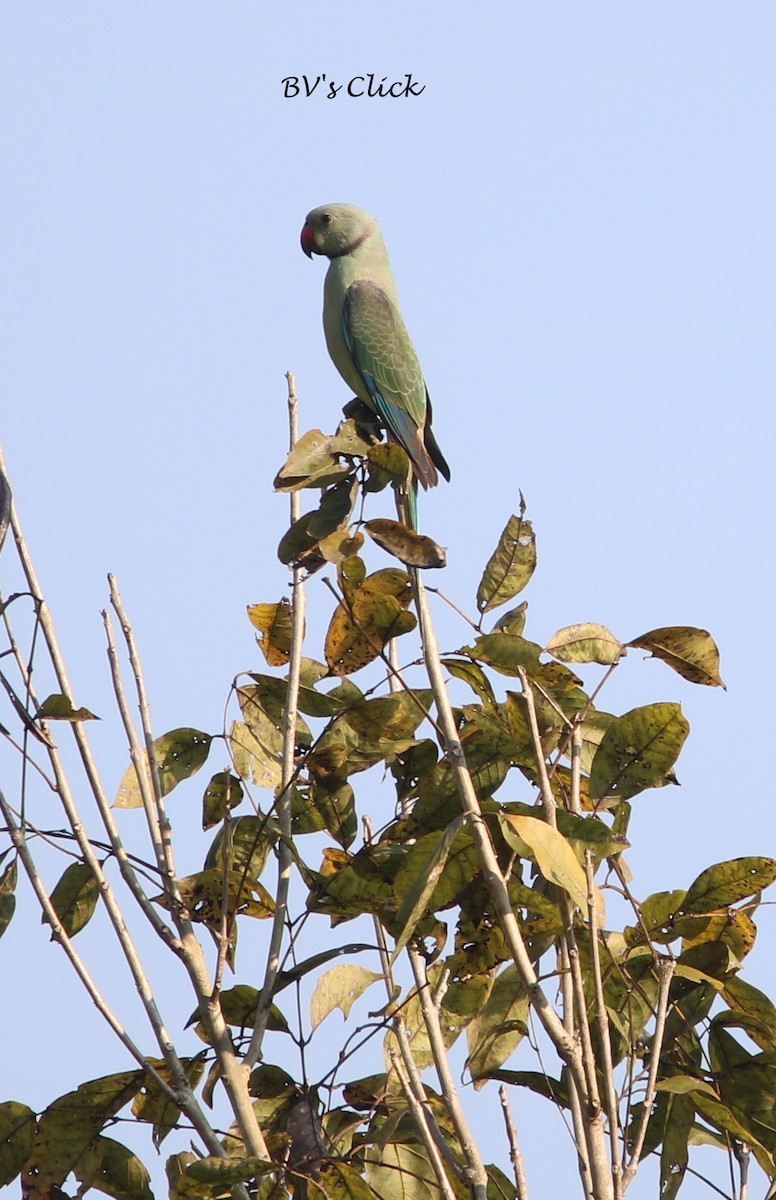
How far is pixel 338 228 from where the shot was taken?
4070 mm

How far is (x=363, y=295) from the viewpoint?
384 cm

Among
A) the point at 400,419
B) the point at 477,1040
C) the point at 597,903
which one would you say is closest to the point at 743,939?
the point at 597,903

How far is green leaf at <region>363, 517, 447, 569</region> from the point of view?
6.76 feet

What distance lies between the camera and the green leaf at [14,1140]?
2.09 metres

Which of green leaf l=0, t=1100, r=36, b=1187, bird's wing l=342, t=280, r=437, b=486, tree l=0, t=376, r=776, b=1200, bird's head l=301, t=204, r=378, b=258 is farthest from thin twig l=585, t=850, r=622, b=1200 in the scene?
bird's head l=301, t=204, r=378, b=258

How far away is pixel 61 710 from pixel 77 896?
0.44 meters

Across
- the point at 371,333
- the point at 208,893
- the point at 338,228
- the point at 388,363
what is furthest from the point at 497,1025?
the point at 338,228

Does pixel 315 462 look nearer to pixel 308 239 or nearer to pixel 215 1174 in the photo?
pixel 215 1174

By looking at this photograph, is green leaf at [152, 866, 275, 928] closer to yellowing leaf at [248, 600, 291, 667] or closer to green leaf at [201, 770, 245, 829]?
green leaf at [201, 770, 245, 829]

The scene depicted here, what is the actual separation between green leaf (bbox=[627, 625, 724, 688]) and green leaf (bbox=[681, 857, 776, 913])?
316 millimetres

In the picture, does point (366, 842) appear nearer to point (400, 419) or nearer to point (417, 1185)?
point (417, 1185)

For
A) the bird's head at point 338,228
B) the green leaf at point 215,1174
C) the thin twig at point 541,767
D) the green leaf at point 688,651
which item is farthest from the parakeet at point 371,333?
the green leaf at point 215,1174

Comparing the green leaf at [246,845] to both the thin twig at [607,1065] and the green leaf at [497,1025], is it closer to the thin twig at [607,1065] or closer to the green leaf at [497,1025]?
the green leaf at [497,1025]

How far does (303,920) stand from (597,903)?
20.9 inches
